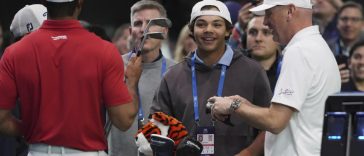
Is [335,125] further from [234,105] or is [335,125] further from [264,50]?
[264,50]

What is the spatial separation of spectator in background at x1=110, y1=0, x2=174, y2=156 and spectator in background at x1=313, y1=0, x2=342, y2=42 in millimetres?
3411

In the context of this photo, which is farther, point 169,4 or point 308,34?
point 169,4

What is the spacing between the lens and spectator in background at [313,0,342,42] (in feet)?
36.6

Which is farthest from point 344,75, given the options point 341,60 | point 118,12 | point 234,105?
point 118,12

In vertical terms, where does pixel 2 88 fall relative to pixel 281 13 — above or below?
below

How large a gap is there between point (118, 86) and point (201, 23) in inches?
58.1

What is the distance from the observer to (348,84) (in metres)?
9.27

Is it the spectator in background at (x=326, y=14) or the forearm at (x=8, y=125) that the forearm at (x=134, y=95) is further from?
the spectator in background at (x=326, y=14)

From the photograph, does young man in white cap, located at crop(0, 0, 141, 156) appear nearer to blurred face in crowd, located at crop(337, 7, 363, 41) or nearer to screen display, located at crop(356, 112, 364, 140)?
screen display, located at crop(356, 112, 364, 140)

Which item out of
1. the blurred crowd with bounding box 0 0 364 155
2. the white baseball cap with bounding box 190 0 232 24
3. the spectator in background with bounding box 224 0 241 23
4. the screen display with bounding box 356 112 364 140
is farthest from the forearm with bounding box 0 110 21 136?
the spectator in background with bounding box 224 0 241 23

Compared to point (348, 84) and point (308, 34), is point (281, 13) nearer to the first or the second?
point (308, 34)

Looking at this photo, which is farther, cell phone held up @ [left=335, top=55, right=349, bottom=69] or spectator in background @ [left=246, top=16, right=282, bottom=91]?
cell phone held up @ [left=335, top=55, right=349, bottom=69]

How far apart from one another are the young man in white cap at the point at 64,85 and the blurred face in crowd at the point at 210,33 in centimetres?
125

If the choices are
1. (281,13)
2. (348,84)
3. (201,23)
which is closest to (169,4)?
(348,84)
